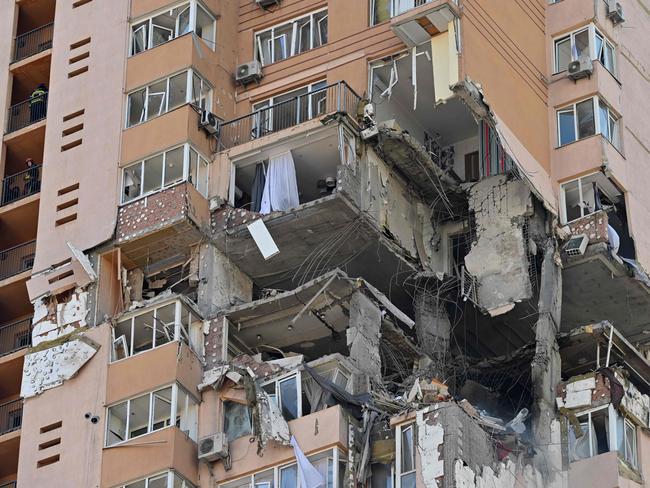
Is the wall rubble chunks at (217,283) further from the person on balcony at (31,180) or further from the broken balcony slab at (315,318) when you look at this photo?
the person on balcony at (31,180)

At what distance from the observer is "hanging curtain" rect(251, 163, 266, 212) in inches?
1913

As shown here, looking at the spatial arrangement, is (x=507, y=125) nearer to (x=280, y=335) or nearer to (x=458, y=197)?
(x=458, y=197)

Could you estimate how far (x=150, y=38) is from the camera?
5106 centimetres

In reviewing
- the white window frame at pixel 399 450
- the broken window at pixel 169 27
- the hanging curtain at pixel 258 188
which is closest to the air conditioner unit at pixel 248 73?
the broken window at pixel 169 27

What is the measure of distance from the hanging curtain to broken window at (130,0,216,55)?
4.21 metres

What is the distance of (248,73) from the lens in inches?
2015

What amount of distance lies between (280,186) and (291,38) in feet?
17.6

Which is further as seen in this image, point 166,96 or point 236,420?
point 166,96

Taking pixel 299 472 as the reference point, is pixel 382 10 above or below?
above

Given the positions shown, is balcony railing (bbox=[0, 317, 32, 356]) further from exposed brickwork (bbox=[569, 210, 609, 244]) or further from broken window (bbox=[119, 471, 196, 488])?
exposed brickwork (bbox=[569, 210, 609, 244])

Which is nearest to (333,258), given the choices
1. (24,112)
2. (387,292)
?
(387,292)

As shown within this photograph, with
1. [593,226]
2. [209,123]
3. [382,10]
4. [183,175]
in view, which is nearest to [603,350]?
[593,226]

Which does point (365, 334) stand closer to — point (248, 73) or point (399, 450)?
point (399, 450)

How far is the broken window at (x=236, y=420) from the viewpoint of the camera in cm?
4478
